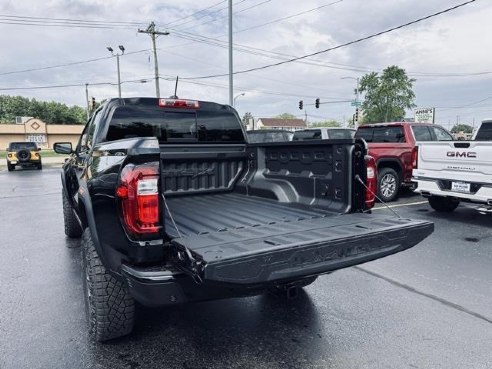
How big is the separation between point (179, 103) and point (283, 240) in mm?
2505

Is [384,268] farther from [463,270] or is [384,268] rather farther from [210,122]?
[210,122]

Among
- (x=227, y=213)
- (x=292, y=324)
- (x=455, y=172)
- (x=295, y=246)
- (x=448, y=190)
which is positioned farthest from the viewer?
(x=448, y=190)

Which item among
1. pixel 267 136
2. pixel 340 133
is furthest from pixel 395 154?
pixel 340 133

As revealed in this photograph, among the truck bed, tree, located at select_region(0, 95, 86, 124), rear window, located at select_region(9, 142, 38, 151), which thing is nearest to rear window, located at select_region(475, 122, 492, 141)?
the truck bed

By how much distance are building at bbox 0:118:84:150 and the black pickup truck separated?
201 feet

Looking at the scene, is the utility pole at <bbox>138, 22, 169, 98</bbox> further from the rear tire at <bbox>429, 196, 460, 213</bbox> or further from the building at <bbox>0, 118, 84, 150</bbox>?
the building at <bbox>0, 118, 84, 150</bbox>

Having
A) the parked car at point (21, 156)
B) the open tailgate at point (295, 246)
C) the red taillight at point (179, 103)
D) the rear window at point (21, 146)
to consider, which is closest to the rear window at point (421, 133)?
the red taillight at point (179, 103)

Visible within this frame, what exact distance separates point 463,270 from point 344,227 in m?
2.73

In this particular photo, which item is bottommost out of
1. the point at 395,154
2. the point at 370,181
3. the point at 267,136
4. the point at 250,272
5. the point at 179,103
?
the point at 250,272

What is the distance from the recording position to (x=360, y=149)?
338 centimetres

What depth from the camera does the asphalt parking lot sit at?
9.43 feet

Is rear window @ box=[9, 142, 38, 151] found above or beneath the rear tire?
above

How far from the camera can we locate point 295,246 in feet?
7.77

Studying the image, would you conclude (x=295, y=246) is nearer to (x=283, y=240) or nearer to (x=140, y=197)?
(x=283, y=240)
